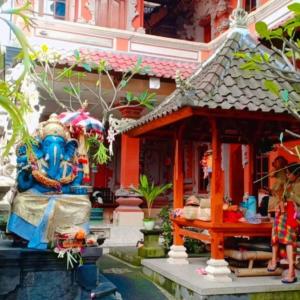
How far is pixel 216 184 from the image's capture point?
233 inches

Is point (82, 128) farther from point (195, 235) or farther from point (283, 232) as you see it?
point (283, 232)

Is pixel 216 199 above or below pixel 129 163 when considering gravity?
below

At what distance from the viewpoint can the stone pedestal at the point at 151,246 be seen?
791 centimetres

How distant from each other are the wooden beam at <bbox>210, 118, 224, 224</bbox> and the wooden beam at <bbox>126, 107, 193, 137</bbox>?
48cm

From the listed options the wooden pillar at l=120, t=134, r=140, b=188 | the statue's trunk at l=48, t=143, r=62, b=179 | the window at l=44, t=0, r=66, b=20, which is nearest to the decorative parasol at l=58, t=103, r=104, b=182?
the statue's trunk at l=48, t=143, r=62, b=179

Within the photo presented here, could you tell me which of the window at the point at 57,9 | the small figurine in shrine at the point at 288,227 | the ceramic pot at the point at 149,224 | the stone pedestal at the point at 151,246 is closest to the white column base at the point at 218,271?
the small figurine in shrine at the point at 288,227

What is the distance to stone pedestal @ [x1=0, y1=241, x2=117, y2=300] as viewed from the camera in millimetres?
4629

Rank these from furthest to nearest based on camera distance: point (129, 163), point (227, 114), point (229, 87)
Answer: point (129, 163) < point (229, 87) < point (227, 114)

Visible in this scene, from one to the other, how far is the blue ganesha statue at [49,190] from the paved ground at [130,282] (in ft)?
4.43

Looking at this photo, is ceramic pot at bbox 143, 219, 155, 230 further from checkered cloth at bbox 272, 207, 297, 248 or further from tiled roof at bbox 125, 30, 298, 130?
checkered cloth at bbox 272, 207, 297, 248

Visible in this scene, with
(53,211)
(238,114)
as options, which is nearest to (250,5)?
(238,114)

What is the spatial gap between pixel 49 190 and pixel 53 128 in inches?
28.1

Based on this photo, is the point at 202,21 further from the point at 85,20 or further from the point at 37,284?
the point at 37,284

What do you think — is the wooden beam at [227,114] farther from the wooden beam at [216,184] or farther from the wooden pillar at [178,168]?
the wooden pillar at [178,168]
